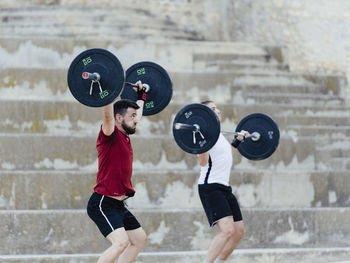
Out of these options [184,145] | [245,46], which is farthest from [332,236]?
[245,46]

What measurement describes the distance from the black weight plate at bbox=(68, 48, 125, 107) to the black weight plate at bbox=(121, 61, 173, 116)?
1.07 metres

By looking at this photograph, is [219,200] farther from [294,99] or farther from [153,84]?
[294,99]

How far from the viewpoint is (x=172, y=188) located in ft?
33.5

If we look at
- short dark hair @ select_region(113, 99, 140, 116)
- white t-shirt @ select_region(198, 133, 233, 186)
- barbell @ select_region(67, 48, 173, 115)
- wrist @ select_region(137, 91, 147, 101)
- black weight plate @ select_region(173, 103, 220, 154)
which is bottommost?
white t-shirt @ select_region(198, 133, 233, 186)

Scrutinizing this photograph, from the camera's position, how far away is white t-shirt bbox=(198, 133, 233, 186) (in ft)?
26.4

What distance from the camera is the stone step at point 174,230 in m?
9.17

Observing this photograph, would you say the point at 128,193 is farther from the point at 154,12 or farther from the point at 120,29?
the point at 154,12

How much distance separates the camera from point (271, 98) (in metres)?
13.1

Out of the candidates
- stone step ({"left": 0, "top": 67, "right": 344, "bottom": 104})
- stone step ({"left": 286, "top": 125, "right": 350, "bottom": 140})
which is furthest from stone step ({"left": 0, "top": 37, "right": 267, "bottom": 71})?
stone step ({"left": 286, "top": 125, "right": 350, "bottom": 140})

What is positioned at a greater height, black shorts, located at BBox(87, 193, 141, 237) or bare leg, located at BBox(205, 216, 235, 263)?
A: black shorts, located at BBox(87, 193, 141, 237)

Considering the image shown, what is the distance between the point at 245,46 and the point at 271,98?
178 centimetres

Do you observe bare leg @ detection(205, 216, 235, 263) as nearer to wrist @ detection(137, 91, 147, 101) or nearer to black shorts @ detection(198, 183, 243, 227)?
black shorts @ detection(198, 183, 243, 227)

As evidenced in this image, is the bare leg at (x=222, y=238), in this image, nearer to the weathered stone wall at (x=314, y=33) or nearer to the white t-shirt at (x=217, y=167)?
the white t-shirt at (x=217, y=167)

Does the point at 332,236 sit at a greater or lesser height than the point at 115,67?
lesser
